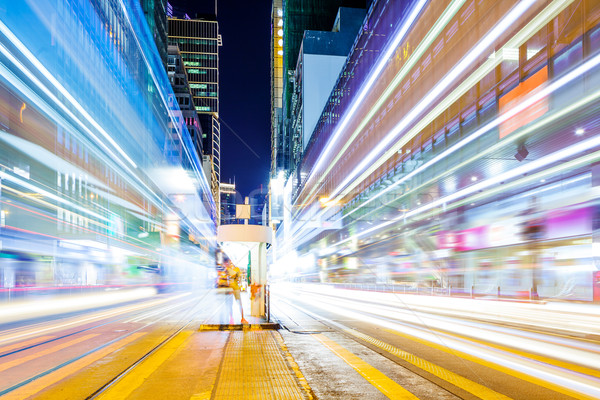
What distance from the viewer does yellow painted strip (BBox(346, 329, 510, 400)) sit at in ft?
18.7

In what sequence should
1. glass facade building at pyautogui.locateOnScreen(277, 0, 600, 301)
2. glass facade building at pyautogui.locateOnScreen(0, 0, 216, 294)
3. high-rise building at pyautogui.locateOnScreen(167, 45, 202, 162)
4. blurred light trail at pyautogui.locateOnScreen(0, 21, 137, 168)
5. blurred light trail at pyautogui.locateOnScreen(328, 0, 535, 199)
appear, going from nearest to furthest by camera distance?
glass facade building at pyautogui.locateOnScreen(277, 0, 600, 301)
blurred light trail at pyautogui.locateOnScreen(328, 0, 535, 199)
blurred light trail at pyautogui.locateOnScreen(0, 21, 137, 168)
glass facade building at pyautogui.locateOnScreen(0, 0, 216, 294)
high-rise building at pyautogui.locateOnScreen(167, 45, 202, 162)

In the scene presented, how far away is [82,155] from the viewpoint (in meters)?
20.6

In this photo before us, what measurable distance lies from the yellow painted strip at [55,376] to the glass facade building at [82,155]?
6.11m

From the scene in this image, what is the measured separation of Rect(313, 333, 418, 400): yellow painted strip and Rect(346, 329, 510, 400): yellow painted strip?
2.67ft

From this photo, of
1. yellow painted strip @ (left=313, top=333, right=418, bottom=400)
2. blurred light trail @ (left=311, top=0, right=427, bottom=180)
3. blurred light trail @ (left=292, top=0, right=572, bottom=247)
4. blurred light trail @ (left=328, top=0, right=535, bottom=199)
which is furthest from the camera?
blurred light trail @ (left=311, top=0, right=427, bottom=180)

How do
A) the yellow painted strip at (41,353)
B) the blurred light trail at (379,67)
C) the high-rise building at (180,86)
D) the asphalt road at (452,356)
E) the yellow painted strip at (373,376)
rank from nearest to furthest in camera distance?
the yellow painted strip at (373,376)
the asphalt road at (452,356)
the yellow painted strip at (41,353)
the blurred light trail at (379,67)
the high-rise building at (180,86)

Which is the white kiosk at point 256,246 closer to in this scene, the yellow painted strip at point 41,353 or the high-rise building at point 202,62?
the yellow painted strip at point 41,353

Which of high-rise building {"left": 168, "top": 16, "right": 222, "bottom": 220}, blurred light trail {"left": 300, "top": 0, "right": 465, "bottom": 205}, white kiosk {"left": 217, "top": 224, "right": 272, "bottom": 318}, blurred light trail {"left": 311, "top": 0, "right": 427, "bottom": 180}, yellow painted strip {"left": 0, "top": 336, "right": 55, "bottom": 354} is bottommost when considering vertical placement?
yellow painted strip {"left": 0, "top": 336, "right": 55, "bottom": 354}

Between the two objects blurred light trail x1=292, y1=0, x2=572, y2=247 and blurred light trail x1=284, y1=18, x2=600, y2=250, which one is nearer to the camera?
blurred light trail x1=284, y1=18, x2=600, y2=250

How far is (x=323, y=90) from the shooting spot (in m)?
75.7

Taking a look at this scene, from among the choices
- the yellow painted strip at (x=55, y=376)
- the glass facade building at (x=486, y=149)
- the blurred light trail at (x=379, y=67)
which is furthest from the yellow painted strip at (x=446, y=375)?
the blurred light trail at (x=379, y=67)

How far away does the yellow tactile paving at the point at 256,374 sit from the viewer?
568 centimetres

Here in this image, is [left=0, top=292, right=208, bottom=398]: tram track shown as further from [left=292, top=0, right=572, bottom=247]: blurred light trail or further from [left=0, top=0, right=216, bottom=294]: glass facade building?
[left=292, top=0, right=572, bottom=247]: blurred light trail

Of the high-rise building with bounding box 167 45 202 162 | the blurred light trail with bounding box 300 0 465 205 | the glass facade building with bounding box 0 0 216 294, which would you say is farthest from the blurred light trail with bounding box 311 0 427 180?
the high-rise building with bounding box 167 45 202 162
